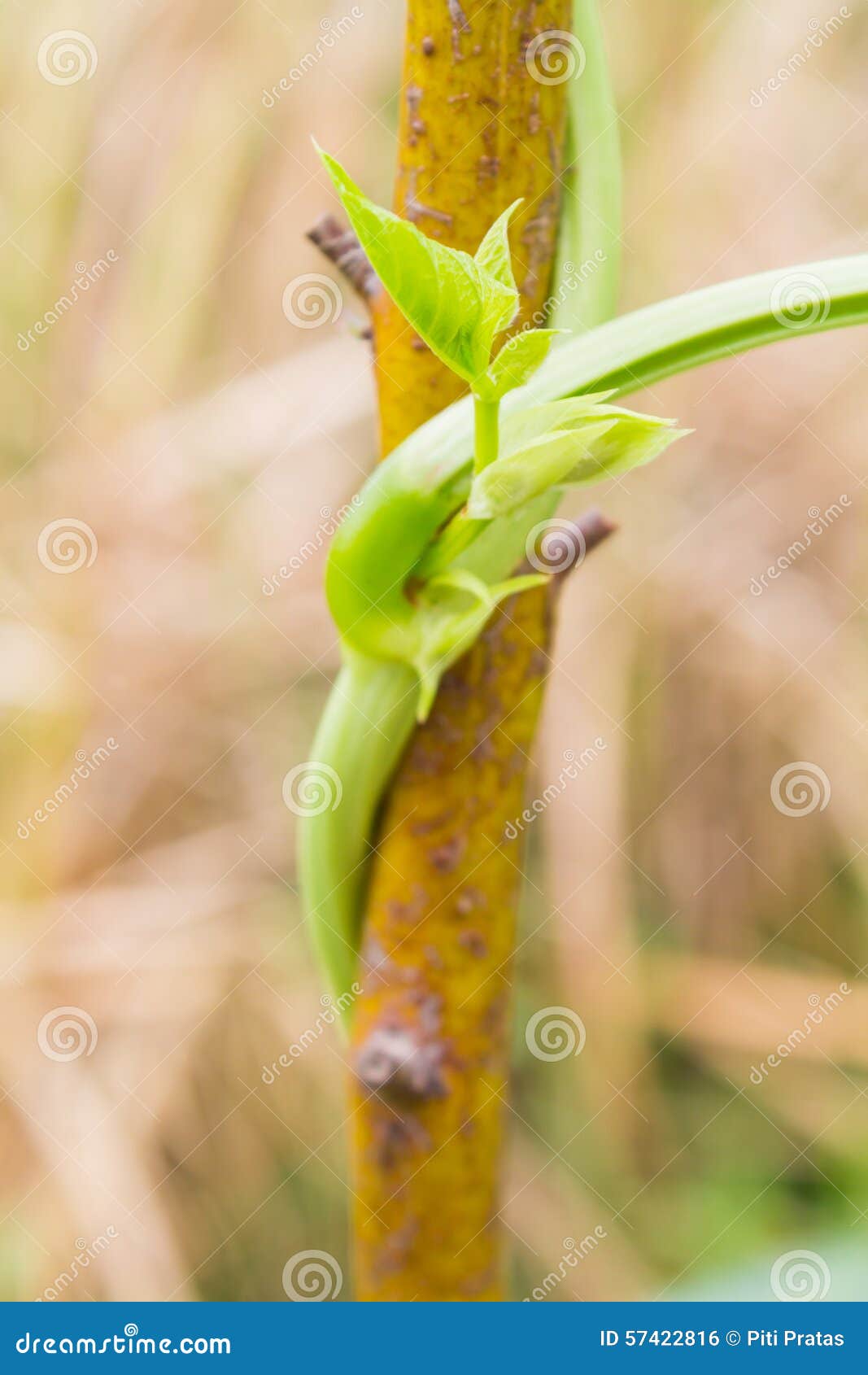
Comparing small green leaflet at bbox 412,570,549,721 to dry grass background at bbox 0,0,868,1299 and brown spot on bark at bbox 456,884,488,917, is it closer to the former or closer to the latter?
brown spot on bark at bbox 456,884,488,917

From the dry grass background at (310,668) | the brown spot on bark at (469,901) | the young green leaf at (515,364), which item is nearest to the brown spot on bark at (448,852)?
the brown spot on bark at (469,901)

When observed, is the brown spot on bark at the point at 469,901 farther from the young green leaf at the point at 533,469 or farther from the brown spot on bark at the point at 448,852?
the young green leaf at the point at 533,469

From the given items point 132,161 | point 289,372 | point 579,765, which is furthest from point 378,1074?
point 132,161

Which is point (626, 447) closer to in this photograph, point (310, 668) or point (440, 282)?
point (440, 282)
